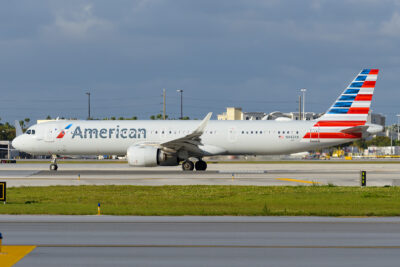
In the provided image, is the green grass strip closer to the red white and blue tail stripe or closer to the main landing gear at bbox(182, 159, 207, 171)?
the main landing gear at bbox(182, 159, 207, 171)

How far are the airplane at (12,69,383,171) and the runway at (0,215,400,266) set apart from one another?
2698cm

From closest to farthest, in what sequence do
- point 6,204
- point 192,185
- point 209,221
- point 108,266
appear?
point 108,266 → point 209,221 → point 6,204 → point 192,185

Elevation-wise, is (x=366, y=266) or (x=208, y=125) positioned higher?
(x=208, y=125)

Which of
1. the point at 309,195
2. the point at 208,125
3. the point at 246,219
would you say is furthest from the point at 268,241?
the point at 208,125

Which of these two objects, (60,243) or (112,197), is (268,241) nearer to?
(60,243)

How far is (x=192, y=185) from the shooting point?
30.0 meters

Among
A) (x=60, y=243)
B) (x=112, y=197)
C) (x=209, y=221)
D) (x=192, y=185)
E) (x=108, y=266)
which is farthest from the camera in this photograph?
(x=192, y=185)

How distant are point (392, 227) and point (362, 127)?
94.8 feet

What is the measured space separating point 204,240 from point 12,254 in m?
4.33

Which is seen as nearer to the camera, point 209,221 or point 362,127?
point 209,221

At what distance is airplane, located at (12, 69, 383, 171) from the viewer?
1764 inches

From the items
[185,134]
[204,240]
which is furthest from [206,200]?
[185,134]

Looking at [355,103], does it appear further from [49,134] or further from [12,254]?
[12,254]

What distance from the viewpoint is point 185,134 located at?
45.3 metres
